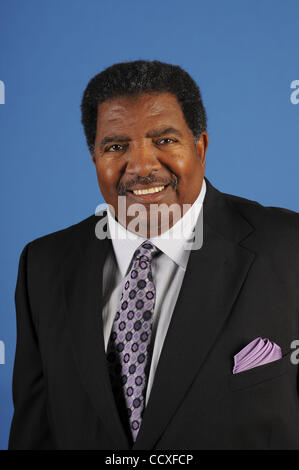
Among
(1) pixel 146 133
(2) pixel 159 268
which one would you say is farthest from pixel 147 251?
(1) pixel 146 133

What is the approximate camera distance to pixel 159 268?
140 cm

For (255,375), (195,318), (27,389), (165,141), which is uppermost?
(165,141)

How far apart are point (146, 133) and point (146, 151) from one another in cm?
4

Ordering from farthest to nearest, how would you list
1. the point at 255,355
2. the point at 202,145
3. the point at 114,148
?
the point at 202,145 → the point at 114,148 → the point at 255,355

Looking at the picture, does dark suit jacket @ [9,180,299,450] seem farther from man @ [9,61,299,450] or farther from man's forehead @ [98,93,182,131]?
man's forehead @ [98,93,182,131]

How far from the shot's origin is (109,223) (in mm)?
1474

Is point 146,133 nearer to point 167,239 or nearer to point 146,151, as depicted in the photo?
point 146,151

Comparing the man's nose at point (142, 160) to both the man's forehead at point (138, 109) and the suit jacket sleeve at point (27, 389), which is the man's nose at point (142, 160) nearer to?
the man's forehead at point (138, 109)

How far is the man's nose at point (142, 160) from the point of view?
4.28 ft

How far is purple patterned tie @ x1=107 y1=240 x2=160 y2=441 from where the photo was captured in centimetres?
131

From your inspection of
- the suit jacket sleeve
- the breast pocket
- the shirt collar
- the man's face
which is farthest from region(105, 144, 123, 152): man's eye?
the breast pocket
